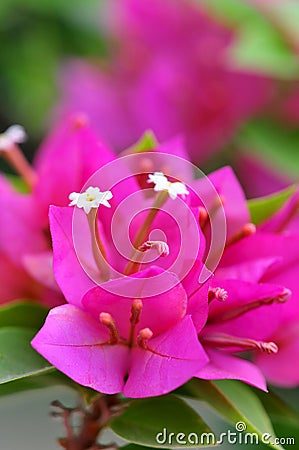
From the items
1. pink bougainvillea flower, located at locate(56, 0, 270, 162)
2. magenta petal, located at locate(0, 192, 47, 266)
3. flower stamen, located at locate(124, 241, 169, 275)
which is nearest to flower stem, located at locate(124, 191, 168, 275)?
flower stamen, located at locate(124, 241, 169, 275)

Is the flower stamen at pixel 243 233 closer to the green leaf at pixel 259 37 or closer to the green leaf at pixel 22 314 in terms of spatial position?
the green leaf at pixel 22 314

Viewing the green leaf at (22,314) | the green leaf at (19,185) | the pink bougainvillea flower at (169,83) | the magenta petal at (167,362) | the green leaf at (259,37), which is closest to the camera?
the magenta petal at (167,362)

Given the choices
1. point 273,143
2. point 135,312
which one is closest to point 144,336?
point 135,312

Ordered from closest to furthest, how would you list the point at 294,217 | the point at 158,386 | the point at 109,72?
the point at 158,386
the point at 294,217
the point at 109,72

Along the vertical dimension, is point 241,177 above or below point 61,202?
below

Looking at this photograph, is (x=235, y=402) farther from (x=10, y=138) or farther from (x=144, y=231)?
(x=10, y=138)

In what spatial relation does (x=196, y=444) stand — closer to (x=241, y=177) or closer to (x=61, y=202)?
(x=61, y=202)

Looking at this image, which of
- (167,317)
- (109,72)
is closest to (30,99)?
(109,72)

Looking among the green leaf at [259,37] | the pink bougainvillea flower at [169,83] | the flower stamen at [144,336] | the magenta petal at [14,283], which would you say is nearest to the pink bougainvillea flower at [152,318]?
the flower stamen at [144,336]
